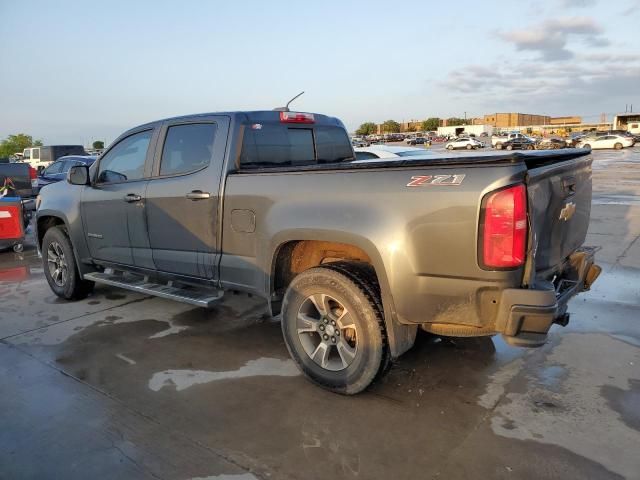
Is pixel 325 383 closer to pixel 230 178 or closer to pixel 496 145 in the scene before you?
pixel 230 178

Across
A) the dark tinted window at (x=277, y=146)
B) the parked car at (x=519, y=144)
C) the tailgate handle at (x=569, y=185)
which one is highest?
the dark tinted window at (x=277, y=146)

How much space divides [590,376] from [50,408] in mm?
3838

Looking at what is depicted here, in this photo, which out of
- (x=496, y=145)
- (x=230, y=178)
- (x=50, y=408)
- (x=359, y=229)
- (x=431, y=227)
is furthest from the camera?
(x=496, y=145)

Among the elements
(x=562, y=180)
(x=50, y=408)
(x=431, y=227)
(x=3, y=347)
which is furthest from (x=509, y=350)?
(x=3, y=347)

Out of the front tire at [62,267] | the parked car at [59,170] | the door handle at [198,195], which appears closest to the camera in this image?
the door handle at [198,195]

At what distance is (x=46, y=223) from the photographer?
627 cm

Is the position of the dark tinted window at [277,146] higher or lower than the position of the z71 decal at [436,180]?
higher

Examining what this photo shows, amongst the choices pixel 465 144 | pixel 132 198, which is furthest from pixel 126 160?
pixel 465 144

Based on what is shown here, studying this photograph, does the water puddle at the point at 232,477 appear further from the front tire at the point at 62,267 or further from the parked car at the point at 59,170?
the parked car at the point at 59,170

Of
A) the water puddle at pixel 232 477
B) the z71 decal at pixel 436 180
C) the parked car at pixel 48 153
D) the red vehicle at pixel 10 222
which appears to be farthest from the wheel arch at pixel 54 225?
the parked car at pixel 48 153

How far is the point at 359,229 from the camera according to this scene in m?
3.21

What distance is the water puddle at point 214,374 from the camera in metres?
3.82

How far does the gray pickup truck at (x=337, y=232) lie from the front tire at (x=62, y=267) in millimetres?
487

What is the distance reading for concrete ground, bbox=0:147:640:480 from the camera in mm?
2811
